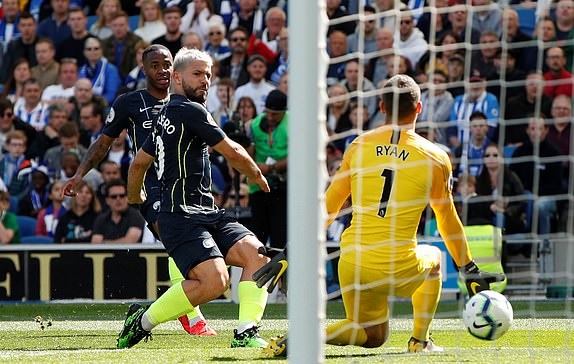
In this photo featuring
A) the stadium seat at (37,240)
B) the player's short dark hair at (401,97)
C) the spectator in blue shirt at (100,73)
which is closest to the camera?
the player's short dark hair at (401,97)

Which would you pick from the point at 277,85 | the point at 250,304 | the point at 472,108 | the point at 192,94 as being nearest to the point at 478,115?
the point at 472,108

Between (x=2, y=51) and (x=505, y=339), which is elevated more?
(x=2, y=51)

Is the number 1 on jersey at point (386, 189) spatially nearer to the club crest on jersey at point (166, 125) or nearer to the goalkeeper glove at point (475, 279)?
the goalkeeper glove at point (475, 279)

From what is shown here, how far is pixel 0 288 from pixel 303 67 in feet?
29.2

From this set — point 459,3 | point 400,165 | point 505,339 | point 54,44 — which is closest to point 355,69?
point 459,3

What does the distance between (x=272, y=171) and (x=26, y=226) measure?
313 centimetres

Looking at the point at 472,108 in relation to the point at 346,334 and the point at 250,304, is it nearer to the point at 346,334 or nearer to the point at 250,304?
the point at 250,304

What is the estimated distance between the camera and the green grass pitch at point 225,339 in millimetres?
6980

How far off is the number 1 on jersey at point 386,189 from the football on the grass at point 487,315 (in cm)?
78

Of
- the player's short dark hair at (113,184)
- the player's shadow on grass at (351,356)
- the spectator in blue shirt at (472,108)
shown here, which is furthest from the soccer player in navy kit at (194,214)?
the player's short dark hair at (113,184)

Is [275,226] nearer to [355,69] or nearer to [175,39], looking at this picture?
[355,69]

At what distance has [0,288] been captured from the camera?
12727 mm

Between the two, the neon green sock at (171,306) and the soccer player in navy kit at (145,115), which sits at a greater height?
the soccer player in navy kit at (145,115)

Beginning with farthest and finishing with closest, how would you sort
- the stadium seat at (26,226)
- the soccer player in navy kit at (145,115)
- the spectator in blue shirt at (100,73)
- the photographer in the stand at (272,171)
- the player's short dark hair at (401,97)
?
the spectator in blue shirt at (100,73)
the stadium seat at (26,226)
the photographer in the stand at (272,171)
the soccer player in navy kit at (145,115)
the player's short dark hair at (401,97)
